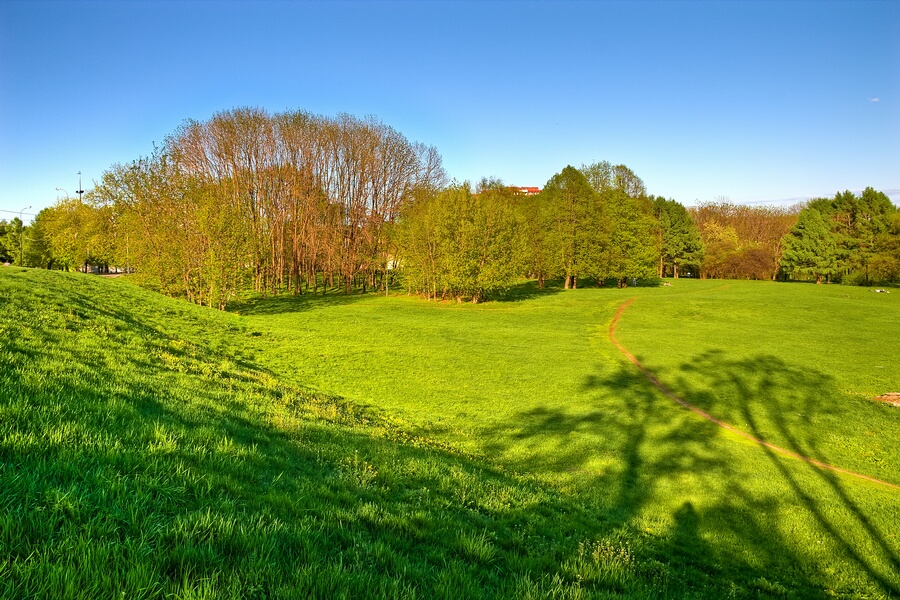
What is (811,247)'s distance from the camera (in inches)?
3017

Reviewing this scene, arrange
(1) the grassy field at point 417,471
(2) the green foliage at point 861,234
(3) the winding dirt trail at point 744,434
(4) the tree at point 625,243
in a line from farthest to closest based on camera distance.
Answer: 1. (2) the green foliage at point 861,234
2. (4) the tree at point 625,243
3. (3) the winding dirt trail at point 744,434
4. (1) the grassy field at point 417,471

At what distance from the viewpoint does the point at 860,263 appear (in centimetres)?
7300

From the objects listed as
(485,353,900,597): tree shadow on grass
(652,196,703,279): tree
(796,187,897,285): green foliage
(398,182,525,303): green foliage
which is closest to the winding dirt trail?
(485,353,900,597): tree shadow on grass

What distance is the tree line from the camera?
37.7 m

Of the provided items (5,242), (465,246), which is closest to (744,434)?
(465,246)

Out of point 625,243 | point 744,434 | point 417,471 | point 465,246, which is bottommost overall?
point 744,434

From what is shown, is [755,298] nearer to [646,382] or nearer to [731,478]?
[646,382]

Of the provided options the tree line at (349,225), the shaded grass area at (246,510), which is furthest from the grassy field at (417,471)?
the tree line at (349,225)

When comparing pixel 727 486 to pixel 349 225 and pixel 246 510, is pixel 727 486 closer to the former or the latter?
pixel 246 510

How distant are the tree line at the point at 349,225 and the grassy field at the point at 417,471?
1623 centimetres

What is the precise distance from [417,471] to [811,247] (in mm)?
96069

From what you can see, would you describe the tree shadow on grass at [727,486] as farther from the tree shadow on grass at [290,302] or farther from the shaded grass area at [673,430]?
the tree shadow on grass at [290,302]

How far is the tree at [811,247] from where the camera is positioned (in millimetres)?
75500

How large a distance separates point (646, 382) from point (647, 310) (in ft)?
81.8
